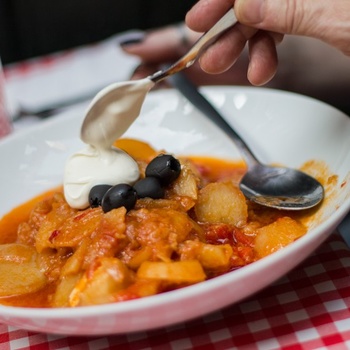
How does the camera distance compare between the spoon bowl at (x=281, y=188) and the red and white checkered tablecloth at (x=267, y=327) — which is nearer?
the red and white checkered tablecloth at (x=267, y=327)

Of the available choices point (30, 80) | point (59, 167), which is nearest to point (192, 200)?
point (59, 167)

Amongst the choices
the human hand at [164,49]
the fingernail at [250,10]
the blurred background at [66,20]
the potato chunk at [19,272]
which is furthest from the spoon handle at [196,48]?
the blurred background at [66,20]

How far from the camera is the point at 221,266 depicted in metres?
1.39

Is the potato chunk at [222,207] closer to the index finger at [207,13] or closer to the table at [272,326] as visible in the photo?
the table at [272,326]

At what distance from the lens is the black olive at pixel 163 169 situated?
159 centimetres

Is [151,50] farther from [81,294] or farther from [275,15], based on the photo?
[81,294]

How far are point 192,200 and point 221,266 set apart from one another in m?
0.26

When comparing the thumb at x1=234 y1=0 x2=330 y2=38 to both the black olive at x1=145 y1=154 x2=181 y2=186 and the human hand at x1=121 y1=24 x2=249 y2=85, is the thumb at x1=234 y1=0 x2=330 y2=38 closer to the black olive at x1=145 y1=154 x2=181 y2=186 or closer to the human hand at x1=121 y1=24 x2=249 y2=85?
the black olive at x1=145 y1=154 x2=181 y2=186

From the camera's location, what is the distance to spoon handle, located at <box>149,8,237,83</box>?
1.64 meters

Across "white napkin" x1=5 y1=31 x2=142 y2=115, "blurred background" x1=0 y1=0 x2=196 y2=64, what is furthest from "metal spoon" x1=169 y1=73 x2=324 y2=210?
"blurred background" x1=0 y1=0 x2=196 y2=64

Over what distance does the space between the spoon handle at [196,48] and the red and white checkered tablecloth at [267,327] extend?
62 centimetres

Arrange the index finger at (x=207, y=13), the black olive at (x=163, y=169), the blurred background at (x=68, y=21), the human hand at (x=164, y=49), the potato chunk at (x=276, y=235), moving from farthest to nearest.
Answer: the blurred background at (x=68, y=21) < the human hand at (x=164, y=49) < the index finger at (x=207, y=13) < the black olive at (x=163, y=169) < the potato chunk at (x=276, y=235)

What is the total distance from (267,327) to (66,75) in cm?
200

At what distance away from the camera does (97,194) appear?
1.57 meters
